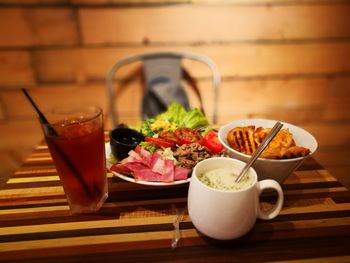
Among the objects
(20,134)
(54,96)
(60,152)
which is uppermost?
(60,152)

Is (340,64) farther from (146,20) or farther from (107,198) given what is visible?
(107,198)

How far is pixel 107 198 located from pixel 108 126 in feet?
4.92

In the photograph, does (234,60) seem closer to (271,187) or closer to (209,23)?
(209,23)

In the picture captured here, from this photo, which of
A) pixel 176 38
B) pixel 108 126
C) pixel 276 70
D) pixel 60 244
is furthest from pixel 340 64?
pixel 60 244

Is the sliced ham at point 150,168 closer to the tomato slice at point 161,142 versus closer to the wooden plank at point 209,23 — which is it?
the tomato slice at point 161,142

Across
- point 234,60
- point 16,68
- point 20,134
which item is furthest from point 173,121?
point 20,134

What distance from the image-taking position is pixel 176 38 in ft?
6.59

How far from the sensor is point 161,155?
91cm

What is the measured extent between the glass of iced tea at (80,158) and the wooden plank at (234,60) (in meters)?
1.33

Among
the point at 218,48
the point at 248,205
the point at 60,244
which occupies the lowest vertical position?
the point at 60,244

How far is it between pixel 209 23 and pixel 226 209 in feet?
5.44

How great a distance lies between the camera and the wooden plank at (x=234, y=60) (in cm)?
202

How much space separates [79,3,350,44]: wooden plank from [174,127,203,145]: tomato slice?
115 cm

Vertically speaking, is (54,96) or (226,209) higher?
(226,209)
